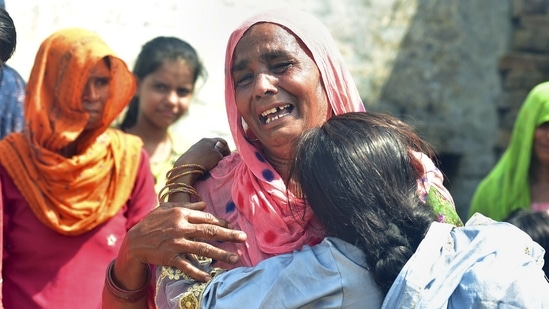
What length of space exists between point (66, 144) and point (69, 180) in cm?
14

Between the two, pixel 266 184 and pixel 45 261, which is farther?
pixel 45 261

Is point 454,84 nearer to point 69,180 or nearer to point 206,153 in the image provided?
point 69,180

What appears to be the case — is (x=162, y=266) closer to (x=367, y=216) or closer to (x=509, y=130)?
(x=367, y=216)

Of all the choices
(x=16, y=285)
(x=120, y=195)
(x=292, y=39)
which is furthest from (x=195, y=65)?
(x=292, y=39)

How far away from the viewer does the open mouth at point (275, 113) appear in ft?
8.41

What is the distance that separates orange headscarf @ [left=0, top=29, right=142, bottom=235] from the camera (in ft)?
11.2

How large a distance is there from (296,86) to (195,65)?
7.99 feet

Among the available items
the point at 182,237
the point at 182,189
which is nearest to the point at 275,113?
the point at 182,189

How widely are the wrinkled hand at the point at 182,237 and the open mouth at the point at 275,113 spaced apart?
0.31 metres

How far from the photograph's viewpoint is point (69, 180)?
356cm

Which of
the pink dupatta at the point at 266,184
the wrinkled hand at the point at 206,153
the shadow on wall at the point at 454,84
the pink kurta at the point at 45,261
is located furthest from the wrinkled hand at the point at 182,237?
the shadow on wall at the point at 454,84

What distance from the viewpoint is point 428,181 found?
2.36 metres

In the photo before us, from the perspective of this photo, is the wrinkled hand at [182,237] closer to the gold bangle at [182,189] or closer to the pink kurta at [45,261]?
the gold bangle at [182,189]

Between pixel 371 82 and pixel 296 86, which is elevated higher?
pixel 296 86
